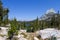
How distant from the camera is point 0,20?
30359mm

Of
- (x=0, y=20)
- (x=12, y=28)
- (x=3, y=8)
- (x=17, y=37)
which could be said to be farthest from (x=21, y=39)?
(x=3, y=8)

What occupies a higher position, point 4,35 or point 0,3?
point 0,3

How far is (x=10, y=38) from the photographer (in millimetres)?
17953

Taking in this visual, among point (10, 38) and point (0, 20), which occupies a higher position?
point (0, 20)

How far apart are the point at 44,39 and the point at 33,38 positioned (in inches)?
53.4

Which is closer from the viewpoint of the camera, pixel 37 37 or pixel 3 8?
pixel 37 37

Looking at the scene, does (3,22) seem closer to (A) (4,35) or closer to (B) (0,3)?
(B) (0,3)

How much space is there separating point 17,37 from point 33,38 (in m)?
1.95

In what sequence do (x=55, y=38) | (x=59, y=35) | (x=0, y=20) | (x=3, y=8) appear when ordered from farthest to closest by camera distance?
(x=3, y=8) < (x=0, y=20) < (x=59, y=35) < (x=55, y=38)

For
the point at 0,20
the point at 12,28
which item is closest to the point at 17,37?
the point at 12,28

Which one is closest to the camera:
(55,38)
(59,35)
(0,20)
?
(55,38)

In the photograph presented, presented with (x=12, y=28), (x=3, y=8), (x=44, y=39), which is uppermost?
(x=3, y=8)

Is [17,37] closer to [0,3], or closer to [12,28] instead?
[12,28]

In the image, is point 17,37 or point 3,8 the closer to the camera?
point 17,37
